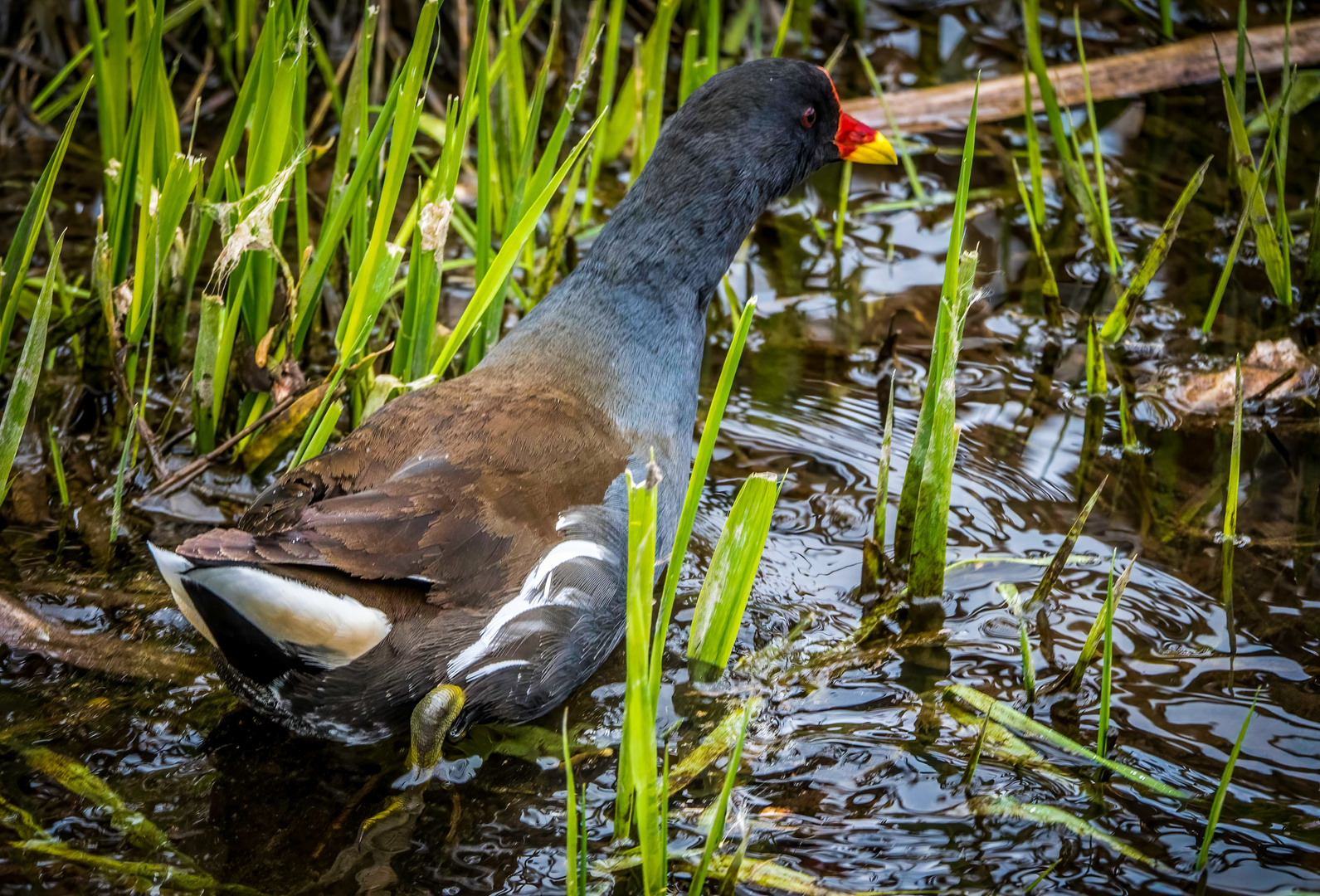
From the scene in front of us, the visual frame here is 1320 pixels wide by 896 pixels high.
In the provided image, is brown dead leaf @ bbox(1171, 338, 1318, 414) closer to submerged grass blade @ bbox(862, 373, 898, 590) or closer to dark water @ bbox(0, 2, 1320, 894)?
dark water @ bbox(0, 2, 1320, 894)

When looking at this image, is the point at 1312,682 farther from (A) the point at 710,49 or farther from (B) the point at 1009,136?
(B) the point at 1009,136

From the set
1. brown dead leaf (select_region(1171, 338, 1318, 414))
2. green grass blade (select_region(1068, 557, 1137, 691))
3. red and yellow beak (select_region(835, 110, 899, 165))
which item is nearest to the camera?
green grass blade (select_region(1068, 557, 1137, 691))

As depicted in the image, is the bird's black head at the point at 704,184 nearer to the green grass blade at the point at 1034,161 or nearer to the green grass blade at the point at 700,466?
the green grass blade at the point at 1034,161

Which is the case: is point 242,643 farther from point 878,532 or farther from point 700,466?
point 878,532

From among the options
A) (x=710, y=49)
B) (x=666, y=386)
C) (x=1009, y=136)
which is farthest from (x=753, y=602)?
(x=1009, y=136)

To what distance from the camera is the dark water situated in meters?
1.96

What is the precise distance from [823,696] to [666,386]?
0.74 meters

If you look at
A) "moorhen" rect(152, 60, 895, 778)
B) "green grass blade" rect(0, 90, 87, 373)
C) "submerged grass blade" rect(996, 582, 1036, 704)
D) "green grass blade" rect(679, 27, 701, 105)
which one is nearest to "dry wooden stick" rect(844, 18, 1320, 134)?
"green grass blade" rect(679, 27, 701, 105)

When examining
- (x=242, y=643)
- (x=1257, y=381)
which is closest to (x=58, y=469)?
(x=242, y=643)

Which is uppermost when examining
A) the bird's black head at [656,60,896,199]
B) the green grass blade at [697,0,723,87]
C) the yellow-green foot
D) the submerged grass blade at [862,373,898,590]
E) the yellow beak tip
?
the green grass blade at [697,0,723,87]

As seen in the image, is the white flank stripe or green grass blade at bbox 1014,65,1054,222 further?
green grass blade at bbox 1014,65,1054,222

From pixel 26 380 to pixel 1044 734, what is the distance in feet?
6.15

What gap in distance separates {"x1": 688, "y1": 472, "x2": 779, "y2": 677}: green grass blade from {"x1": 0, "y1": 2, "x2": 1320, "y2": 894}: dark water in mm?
158

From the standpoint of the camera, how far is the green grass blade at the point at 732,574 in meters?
1.91
